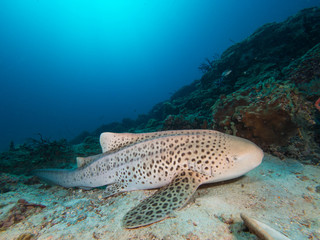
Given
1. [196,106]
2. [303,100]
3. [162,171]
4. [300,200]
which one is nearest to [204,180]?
[162,171]

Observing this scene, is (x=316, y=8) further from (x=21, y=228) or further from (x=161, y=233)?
(x=21, y=228)

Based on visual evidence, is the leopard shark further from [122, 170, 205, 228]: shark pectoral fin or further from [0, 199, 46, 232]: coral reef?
[0, 199, 46, 232]: coral reef

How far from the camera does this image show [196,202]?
2.63 meters

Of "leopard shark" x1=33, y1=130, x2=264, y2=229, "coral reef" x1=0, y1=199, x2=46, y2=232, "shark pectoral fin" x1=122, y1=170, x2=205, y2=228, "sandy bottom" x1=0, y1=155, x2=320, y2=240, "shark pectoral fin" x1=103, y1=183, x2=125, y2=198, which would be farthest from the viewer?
"shark pectoral fin" x1=103, y1=183, x2=125, y2=198

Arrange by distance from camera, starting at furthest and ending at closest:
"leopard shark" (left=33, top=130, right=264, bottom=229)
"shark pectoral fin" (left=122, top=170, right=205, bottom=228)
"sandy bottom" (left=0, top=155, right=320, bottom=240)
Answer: "leopard shark" (left=33, top=130, right=264, bottom=229), "shark pectoral fin" (left=122, top=170, right=205, bottom=228), "sandy bottom" (left=0, top=155, right=320, bottom=240)

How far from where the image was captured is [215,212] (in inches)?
91.5

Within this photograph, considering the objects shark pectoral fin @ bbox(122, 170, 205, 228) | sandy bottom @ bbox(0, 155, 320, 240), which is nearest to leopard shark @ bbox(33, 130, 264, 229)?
shark pectoral fin @ bbox(122, 170, 205, 228)

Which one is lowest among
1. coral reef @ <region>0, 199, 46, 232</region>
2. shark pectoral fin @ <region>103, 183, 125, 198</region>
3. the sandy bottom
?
the sandy bottom

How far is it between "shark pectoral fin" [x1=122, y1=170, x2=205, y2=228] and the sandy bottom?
10 cm

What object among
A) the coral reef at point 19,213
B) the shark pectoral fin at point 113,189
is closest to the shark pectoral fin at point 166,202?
the shark pectoral fin at point 113,189

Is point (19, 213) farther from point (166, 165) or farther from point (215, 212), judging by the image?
point (215, 212)

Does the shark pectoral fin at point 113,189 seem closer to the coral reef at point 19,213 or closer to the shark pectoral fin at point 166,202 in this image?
the shark pectoral fin at point 166,202

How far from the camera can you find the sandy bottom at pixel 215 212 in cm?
199

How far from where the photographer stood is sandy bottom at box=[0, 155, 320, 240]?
1991 millimetres
